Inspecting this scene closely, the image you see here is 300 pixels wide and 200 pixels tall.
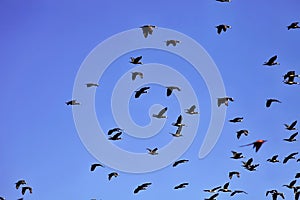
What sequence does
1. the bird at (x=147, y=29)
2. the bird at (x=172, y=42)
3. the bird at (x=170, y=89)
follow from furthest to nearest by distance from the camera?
the bird at (x=172, y=42) < the bird at (x=170, y=89) < the bird at (x=147, y=29)

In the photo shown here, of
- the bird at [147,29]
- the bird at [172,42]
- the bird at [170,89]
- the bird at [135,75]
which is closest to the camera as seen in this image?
the bird at [147,29]

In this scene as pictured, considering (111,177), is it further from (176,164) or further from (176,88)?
(176,88)

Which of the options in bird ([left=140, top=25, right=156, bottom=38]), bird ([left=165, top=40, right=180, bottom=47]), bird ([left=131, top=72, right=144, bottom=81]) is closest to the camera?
bird ([left=140, top=25, right=156, bottom=38])

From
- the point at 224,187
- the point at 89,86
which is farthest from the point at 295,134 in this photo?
the point at 89,86

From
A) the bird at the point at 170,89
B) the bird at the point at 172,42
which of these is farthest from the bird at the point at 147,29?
the bird at the point at 170,89

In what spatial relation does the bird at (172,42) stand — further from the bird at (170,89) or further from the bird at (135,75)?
the bird at (170,89)

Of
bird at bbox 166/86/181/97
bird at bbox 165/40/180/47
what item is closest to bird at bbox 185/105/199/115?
bird at bbox 166/86/181/97

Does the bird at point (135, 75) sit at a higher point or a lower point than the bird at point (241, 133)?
higher

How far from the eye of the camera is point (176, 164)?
164 ft

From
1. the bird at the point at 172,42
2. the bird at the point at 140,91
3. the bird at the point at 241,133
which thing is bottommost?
the bird at the point at 241,133

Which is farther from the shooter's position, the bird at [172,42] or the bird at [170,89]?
the bird at [172,42]

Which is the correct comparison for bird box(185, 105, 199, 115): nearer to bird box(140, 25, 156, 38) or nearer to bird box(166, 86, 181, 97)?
bird box(166, 86, 181, 97)

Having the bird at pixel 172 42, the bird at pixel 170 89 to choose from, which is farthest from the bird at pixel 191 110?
the bird at pixel 172 42

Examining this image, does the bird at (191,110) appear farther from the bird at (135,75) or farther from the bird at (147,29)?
the bird at (147,29)
